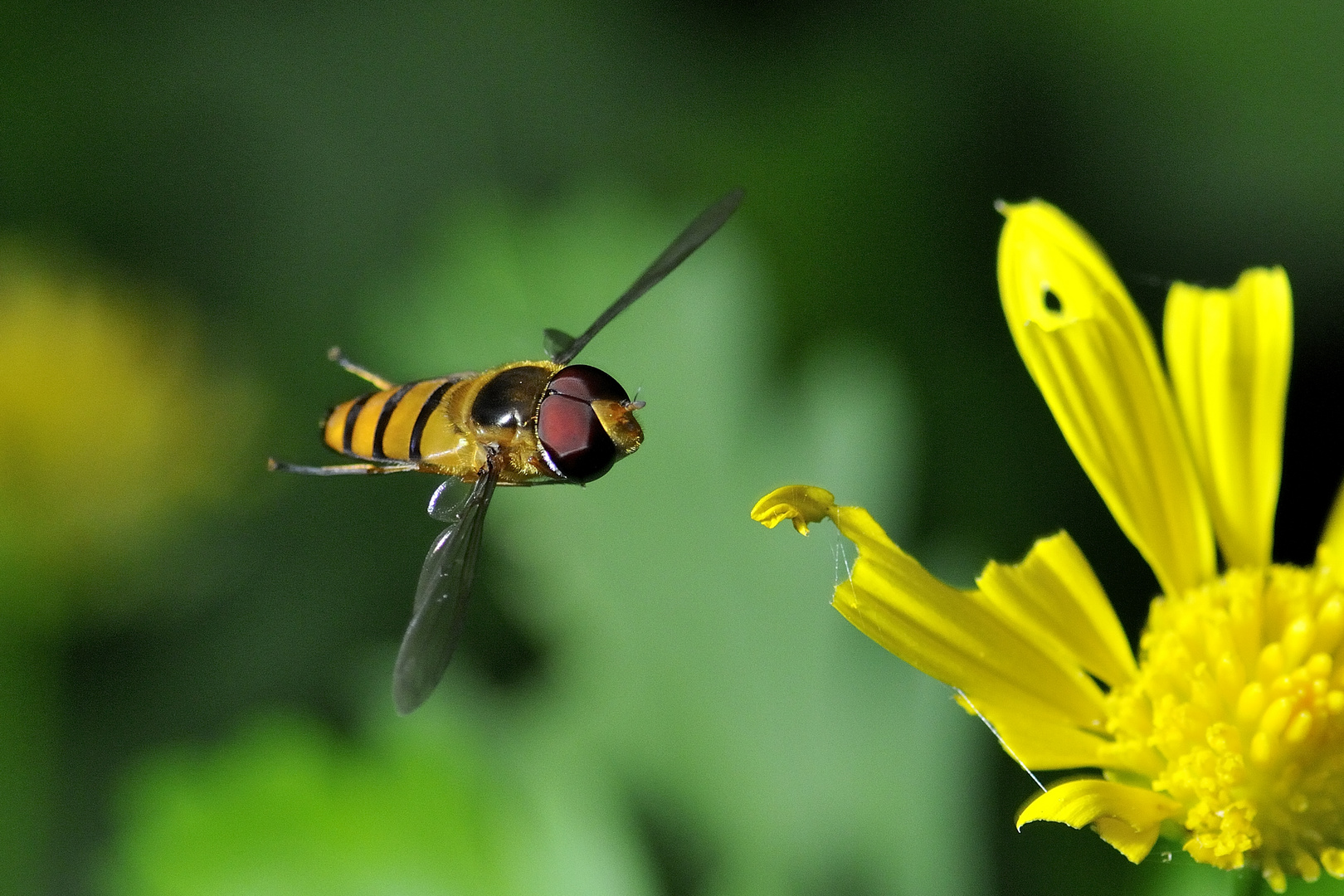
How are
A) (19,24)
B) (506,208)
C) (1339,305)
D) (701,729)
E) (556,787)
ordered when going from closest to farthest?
(556,787) → (701,729) → (506,208) → (1339,305) → (19,24)

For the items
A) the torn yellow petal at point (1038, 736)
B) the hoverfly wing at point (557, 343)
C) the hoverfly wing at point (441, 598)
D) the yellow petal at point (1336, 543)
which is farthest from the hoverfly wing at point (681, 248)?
the yellow petal at point (1336, 543)

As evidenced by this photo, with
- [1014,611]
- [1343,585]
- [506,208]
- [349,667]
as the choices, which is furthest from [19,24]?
[1343,585]

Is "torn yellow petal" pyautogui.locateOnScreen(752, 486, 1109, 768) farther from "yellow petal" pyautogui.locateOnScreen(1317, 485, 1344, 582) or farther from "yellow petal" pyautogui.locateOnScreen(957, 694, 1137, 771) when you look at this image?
"yellow petal" pyautogui.locateOnScreen(1317, 485, 1344, 582)

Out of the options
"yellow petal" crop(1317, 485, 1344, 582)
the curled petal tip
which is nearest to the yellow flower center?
"yellow petal" crop(1317, 485, 1344, 582)

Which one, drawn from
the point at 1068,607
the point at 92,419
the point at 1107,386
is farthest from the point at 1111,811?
the point at 92,419

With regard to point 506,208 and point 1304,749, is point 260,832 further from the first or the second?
point 1304,749
